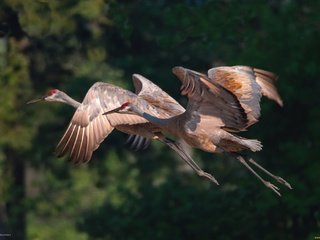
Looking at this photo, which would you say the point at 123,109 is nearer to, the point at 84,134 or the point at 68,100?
the point at 84,134

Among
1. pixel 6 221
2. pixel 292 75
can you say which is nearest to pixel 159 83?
pixel 6 221

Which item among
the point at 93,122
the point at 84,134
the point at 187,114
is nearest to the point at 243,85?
the point at 187,114

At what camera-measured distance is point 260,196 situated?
80.8 feet

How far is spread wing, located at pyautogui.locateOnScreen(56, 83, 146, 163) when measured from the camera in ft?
58.1

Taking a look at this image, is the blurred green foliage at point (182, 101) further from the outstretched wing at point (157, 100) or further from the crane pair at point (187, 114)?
the crane pair at point (187, 114)

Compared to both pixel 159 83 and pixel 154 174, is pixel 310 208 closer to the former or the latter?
pixel 159 83

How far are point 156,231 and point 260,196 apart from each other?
174cm

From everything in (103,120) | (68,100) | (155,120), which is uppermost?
(155,120)

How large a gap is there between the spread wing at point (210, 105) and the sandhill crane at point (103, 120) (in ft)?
2.52

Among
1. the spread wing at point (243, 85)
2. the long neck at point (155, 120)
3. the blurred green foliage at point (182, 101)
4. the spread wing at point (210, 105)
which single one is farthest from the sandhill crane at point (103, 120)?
the blurred green foliage at point (182, 101)

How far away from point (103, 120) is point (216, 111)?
1.63 meters

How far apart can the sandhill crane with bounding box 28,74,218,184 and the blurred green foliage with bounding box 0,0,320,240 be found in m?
5.49

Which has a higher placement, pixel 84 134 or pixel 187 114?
pixel 187 114

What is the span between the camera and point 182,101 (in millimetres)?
30500
